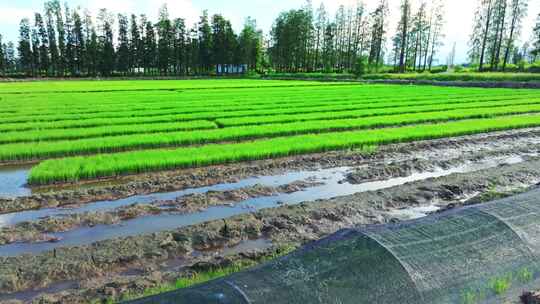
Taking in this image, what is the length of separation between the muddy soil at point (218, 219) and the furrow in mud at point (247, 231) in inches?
0.6

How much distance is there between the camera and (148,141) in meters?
11.9

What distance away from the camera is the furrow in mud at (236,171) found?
301 inches

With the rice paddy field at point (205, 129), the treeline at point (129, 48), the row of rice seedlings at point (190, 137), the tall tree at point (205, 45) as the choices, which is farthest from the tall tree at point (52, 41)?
the row of rice seedlings at point (190, 137)

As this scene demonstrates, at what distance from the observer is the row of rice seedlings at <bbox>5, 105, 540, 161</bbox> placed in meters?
11.0

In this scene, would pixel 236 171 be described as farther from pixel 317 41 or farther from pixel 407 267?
pixel 317 41

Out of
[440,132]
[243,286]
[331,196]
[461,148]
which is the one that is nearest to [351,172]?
[331,196]

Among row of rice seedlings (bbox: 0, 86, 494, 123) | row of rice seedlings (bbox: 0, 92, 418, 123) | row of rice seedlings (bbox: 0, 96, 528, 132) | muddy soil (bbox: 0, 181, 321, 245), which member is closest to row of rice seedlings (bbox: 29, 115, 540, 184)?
muddy soil (bbox: 0, 181, 321, 245)

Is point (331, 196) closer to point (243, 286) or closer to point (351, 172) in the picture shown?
point (351, 172)

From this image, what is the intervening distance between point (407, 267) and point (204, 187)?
19.5 ft

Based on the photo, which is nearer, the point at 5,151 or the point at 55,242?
the point at 55,242

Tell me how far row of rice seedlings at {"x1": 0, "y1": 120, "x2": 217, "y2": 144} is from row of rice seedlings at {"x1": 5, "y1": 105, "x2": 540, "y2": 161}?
4.00 feet

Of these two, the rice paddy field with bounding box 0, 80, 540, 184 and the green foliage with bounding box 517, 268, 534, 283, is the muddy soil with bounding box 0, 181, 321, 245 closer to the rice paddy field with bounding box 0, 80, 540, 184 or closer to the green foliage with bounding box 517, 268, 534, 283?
the rice paddy field with bounding box 0, 80, 540, 184

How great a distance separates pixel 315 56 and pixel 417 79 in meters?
37.1

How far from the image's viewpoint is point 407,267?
3316mm
